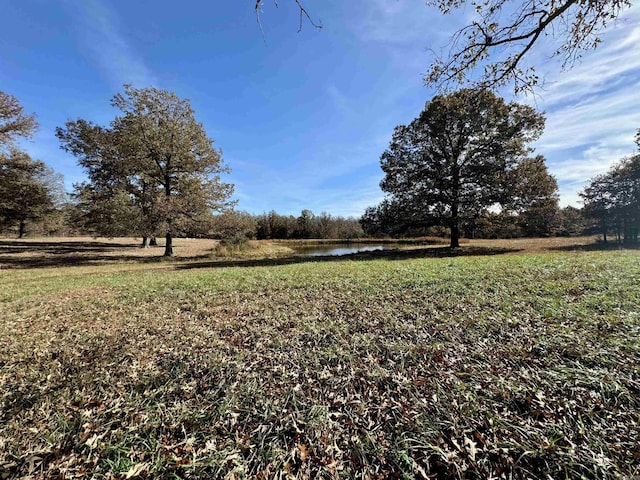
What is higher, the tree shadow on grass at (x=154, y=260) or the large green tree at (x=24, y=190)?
the large green tree at (x=24, y=190)

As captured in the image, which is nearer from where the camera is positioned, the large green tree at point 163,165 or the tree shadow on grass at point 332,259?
the tree shadow on grass at point 332,259

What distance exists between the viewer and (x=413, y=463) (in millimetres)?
1714

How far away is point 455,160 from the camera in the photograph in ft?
52.7

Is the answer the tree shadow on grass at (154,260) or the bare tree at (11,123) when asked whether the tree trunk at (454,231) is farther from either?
the bare tree at (11,123)

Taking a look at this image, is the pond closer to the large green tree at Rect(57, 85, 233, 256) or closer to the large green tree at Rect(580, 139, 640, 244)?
the large green tree at Rect(57, 85, 233, 256)

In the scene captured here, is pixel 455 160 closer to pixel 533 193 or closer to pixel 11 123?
pixel 533 193

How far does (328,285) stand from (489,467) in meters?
4.74

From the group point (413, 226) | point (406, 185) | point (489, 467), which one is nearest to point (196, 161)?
point (406, 185)

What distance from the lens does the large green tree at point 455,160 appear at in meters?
15.1

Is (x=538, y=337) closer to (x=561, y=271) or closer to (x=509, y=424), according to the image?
(x=509, y=424)

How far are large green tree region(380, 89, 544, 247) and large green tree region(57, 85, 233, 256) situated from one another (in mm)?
11556

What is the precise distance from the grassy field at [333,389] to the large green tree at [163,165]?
12.1 m

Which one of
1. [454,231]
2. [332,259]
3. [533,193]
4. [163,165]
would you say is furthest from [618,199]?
[163,165]

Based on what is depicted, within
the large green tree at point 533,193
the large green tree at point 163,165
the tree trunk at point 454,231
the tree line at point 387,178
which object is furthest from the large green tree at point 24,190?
the large green tree at point 533,193
